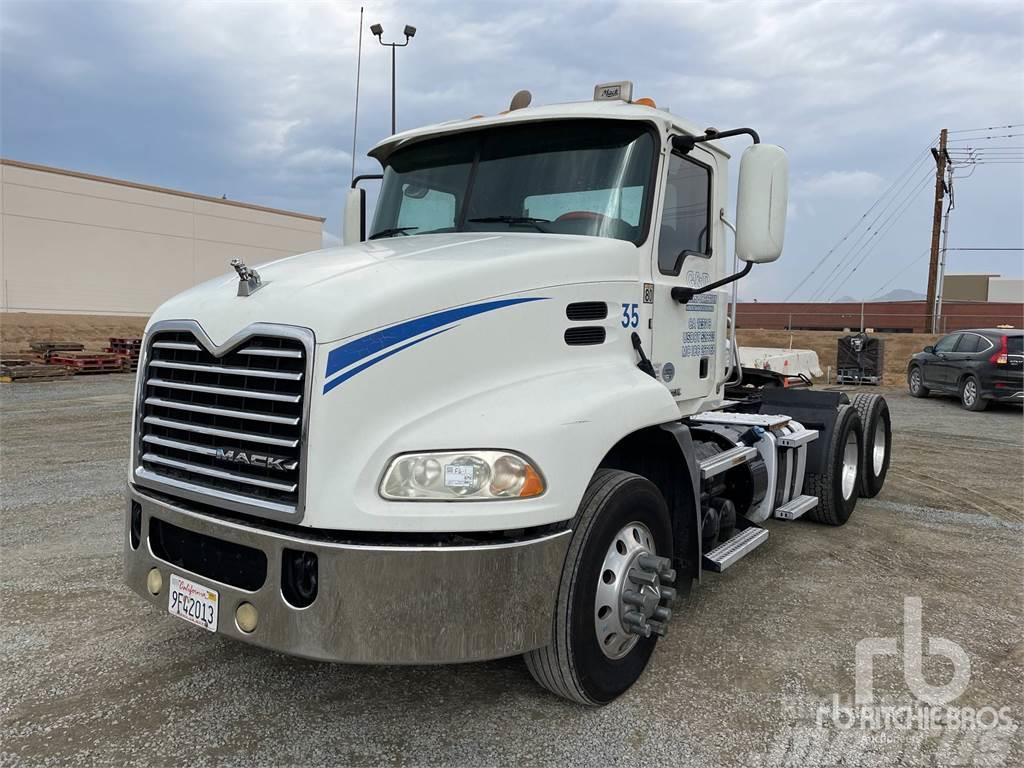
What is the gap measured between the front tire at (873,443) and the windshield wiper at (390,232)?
4493 mm

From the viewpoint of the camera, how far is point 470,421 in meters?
2.87

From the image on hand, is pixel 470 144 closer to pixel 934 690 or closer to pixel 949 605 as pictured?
pixel 934 690

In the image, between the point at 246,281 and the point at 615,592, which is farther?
the point at 615,592

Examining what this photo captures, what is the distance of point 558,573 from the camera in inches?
117

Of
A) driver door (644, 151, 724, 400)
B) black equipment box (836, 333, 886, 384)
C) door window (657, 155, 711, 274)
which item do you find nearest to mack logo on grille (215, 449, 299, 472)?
driver door (644, 151, 724, 400)

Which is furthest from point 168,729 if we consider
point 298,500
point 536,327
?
point 536,327

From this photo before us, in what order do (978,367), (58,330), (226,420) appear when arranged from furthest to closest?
(58,330) → (978,367) → (226,420)

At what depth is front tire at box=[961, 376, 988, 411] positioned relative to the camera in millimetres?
14867

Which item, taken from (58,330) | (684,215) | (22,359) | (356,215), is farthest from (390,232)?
(58,330)

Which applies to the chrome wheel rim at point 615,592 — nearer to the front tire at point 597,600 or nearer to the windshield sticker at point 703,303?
the front tire at point 597,600

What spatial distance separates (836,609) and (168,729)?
3555mm

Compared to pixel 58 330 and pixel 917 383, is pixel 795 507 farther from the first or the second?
pixel 58 330

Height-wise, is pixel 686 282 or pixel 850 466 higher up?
pixel 686 282

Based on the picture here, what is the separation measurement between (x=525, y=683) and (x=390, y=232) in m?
2.62
